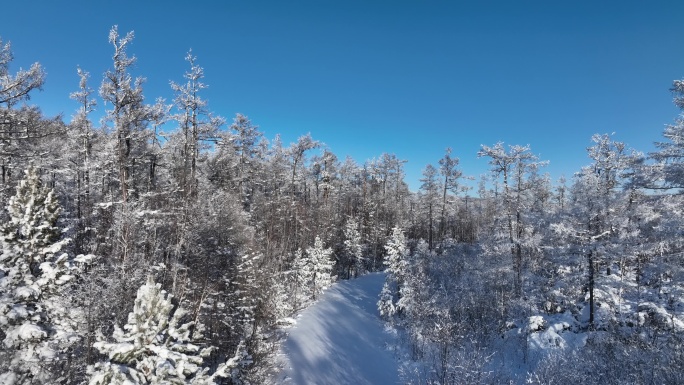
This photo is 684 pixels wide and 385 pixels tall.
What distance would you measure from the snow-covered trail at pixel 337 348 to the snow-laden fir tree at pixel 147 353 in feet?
35.6

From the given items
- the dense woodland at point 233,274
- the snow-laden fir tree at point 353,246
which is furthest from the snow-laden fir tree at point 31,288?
the snow-laden fir tree at point 353,246

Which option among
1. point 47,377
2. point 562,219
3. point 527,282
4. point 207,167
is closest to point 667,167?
point 562,219

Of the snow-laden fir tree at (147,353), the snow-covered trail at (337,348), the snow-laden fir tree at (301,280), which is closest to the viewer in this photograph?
the snow-laden fir tree at (147,353)

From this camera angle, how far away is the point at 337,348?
20.8 meters

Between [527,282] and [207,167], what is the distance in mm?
32146

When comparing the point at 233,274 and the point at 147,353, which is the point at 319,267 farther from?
the point at 147,353

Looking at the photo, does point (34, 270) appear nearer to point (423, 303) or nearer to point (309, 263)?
point (423, 303)

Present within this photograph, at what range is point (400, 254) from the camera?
29.6 metres

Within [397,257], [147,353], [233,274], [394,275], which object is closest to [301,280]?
[394,275]

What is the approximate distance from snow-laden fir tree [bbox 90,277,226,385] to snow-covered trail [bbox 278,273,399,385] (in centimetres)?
1085

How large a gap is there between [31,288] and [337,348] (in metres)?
16.1

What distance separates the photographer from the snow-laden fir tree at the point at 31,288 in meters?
8.21

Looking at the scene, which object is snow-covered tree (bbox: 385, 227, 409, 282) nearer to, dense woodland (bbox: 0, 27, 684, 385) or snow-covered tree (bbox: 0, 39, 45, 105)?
dense woodland (bbox: 0, 27, 684, 385)

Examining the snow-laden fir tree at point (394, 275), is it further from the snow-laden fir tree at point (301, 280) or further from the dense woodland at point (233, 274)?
the snow-laden fir tree at point (301, 280)
